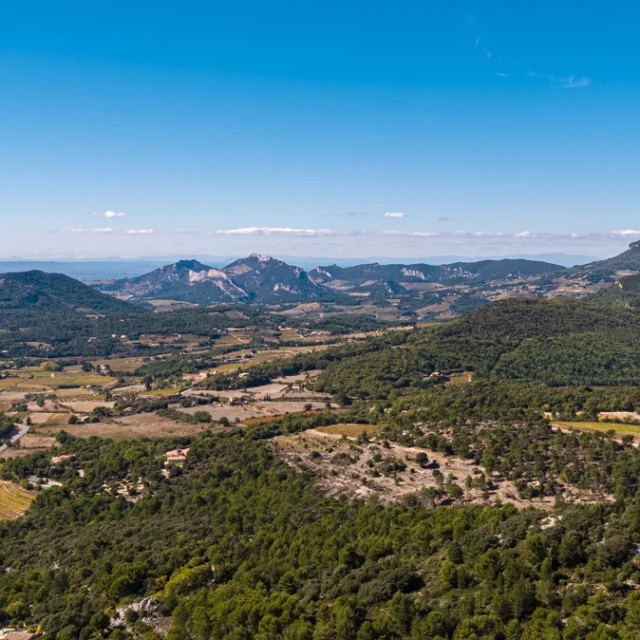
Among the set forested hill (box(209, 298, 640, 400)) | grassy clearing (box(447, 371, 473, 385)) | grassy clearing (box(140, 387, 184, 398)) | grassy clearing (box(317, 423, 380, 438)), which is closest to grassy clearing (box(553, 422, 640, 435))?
grassy clearing (box(317, 423, 380, 438))

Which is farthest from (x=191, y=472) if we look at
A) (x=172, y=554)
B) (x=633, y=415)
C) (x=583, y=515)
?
(x=633, y=415)

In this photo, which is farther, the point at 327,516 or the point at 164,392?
the point at 164,392

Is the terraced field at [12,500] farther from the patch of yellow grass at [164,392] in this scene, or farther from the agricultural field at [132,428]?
the patch of yellow grass at [164,392]

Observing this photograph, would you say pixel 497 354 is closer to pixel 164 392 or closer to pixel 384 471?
pixel 164 392

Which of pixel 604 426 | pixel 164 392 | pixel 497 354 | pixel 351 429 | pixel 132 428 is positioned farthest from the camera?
pixel 497 354

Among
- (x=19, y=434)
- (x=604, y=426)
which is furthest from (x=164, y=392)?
(x=604, y=426)

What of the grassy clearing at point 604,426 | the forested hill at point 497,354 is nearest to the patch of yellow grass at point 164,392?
the forested hill at point 497,354
